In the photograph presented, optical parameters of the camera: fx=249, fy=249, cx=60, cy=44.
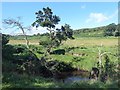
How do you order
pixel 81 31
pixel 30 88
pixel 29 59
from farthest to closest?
pixel 81 31, pixel 29 59, pixel 30 88

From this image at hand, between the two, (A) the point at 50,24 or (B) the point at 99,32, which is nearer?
(A) the point at 50,24

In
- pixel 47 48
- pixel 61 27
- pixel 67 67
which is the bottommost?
pixel 67 67

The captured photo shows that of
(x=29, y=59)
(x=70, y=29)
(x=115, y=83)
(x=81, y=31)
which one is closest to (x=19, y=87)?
(x=115, y=83)

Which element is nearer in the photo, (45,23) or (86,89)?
(86,89)

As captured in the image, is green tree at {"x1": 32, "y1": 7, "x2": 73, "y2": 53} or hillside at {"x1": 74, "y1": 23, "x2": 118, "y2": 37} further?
hillside at {"x1": 74, "y1": 23, "x2": 118, "y2": 37}

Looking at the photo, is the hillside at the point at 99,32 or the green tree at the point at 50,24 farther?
the hillside at the point at 99,32

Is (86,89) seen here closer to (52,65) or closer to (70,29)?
(52,65)

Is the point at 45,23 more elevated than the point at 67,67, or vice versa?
the point at 45,23

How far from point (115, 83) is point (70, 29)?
31.7 metres

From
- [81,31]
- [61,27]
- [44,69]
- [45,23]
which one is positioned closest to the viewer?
[44,69]

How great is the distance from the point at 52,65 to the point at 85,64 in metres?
9.83

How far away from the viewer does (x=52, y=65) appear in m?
29.8

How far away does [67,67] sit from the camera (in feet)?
125

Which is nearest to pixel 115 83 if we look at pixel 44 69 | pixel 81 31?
pixel 44 69
